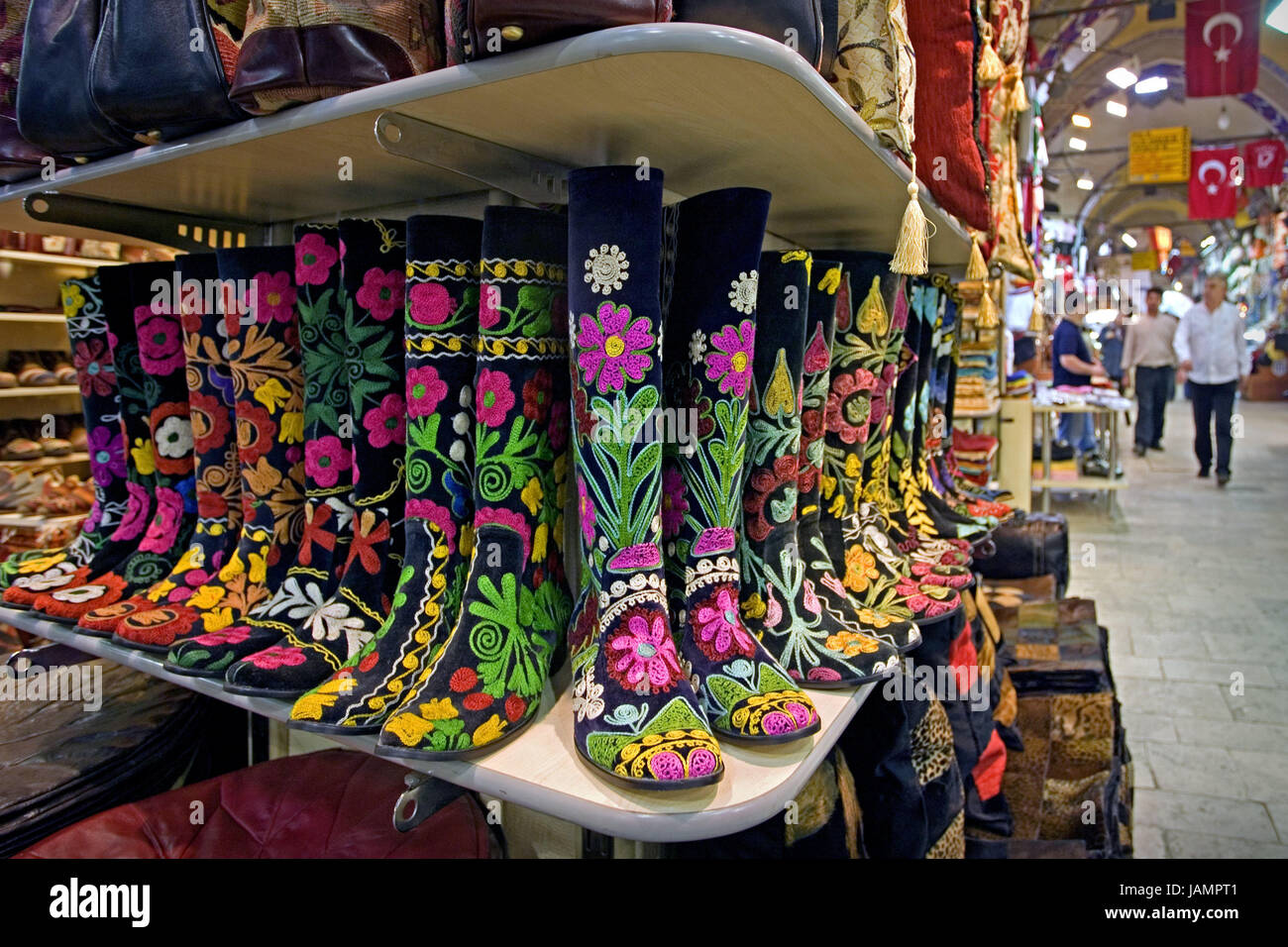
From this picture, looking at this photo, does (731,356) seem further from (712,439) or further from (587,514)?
(587,514)

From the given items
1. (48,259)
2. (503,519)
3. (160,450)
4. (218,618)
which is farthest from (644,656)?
(48,259)

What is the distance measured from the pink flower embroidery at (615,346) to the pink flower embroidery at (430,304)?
198 millimetres

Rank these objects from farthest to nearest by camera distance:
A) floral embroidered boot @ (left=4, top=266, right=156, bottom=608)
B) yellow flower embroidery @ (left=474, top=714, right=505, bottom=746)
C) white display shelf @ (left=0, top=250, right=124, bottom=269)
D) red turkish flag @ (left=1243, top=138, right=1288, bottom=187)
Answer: red turkish flag @ (left=1243, top=138, right=1288, bottom=187), white display shelf @ (left=0, top=250, right=124, bottom=269), floral embroidered boot @ (left=4, top=266, right=156, bottom=608), yellow flower embroidery @ (left=474, top=714, right=505, bottom=746)

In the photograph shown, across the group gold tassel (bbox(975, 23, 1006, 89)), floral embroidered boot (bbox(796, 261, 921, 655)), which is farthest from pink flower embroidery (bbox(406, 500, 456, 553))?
gold tassel (bbox(975, 23, 1006, 89))

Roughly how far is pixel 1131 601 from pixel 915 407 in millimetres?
3273

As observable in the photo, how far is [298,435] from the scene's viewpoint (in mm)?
Answer: 1195

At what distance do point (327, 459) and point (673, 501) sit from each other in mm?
474

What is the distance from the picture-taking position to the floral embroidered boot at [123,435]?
1.40 m

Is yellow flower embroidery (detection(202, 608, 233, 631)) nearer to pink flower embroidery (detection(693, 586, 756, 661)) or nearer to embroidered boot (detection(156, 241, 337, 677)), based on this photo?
embroidered boot (detection(156, 241, 337, 677))

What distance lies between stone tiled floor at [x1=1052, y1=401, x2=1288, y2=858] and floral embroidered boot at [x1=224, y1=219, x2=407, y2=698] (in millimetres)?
2200

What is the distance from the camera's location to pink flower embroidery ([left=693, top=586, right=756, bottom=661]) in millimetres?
939

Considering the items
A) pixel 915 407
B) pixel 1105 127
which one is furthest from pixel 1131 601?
pixel 1105 127

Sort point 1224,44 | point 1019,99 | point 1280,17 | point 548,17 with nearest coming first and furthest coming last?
point 548,17
point 1019,99
point 1280,17
point 1224,44

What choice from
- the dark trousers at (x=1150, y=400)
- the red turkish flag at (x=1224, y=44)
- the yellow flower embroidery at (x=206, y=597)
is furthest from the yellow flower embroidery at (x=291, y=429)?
the dark trousers at (x=1150, y=400)
